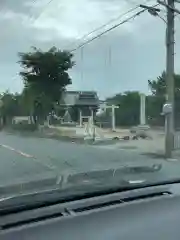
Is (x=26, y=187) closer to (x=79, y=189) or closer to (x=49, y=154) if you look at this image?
(x=79, y=189)

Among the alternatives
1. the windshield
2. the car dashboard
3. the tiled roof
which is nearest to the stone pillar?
the windshield

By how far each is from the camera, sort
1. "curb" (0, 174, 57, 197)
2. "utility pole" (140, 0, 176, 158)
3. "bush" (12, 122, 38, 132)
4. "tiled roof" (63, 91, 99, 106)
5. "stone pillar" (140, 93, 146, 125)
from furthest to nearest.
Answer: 1. "utility pole" (140, 0, 176, 158)
2. "stone pillar" (140, 93, 146, 125)
3. "bush" (12, 122, 38, 132)
4. "tiled roof" (63, 91, 99, 106)
5. "curb" (0, 174, 57, 197)

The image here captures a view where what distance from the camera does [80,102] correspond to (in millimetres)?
4500

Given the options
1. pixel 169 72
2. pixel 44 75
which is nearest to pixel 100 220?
pixel 44 75

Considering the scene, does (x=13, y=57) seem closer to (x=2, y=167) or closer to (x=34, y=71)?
(x=34, y=71)

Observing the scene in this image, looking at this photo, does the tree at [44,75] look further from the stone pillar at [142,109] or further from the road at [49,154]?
the stone pillar at [142,109]

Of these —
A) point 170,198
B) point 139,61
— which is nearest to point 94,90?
point 139,61

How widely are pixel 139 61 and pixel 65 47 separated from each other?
1.05 m

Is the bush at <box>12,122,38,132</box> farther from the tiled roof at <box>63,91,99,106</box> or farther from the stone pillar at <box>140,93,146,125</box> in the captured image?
the stone pillar at <box>140,93,146,125</box>

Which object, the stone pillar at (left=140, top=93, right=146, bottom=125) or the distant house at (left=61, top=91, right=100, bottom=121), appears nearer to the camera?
the distant house at (left=61, top=91, right=100, bottom=121)

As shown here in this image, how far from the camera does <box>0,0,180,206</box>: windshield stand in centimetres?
384

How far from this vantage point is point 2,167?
5000 millimetres

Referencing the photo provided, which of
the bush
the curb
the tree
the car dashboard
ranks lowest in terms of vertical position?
the car dashboard

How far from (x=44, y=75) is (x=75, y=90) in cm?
35
